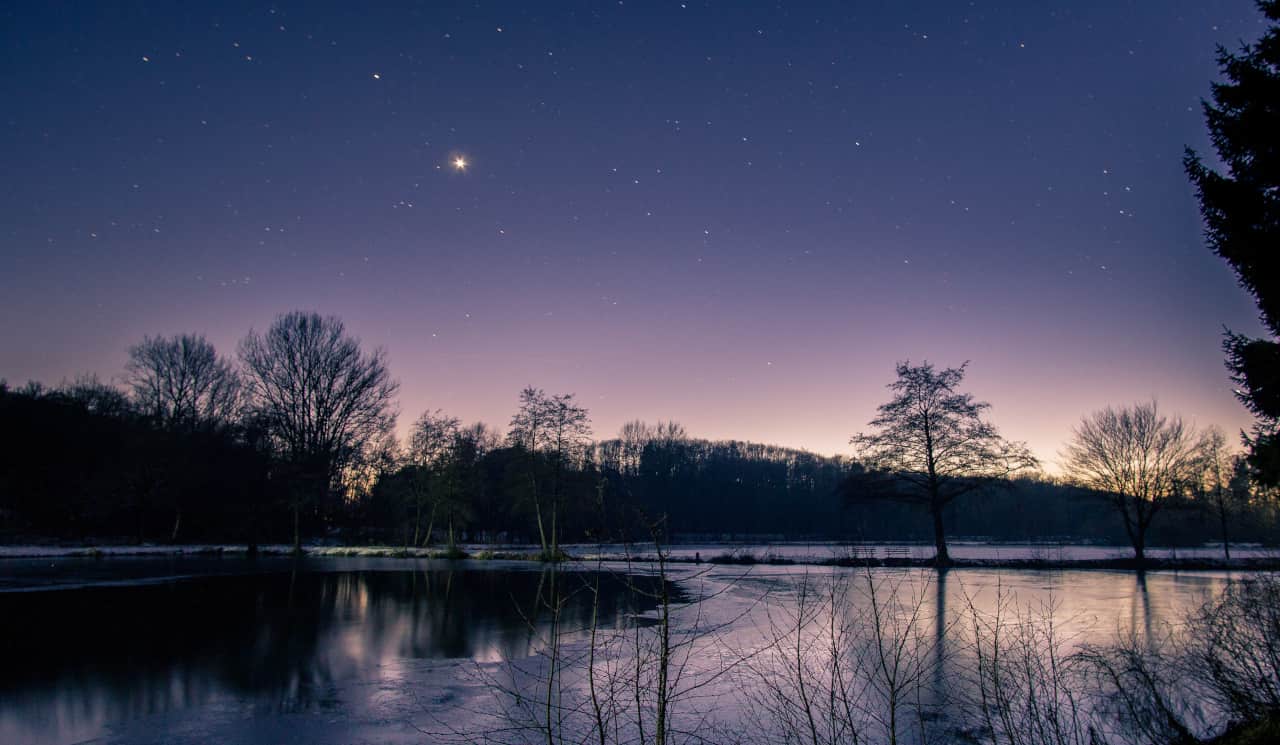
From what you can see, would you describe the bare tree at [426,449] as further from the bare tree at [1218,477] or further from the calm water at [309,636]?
the bare tree at [1218,477]

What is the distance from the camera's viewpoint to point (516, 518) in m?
72.1

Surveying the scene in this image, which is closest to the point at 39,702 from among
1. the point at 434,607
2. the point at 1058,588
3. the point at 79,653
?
the point at 79,653

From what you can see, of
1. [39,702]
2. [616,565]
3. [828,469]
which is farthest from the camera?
[828,469]

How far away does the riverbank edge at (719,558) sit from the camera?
31.9 m

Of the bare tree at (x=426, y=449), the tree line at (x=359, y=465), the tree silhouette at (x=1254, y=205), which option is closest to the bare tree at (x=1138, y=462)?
the tree line at (x=359, y=465)

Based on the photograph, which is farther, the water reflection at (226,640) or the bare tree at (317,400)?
the bare tree at (317,400)

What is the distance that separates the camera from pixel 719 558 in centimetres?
3569

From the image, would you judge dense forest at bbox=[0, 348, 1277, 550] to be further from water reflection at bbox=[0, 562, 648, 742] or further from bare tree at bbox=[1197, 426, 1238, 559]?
water reflection at bbox=[0, 562, 648, 742]

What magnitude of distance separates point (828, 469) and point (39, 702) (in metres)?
136

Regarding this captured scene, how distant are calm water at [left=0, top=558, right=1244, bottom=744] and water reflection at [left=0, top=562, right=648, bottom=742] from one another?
48 mm

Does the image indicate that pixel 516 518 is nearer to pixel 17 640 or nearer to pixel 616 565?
pixel 616 565

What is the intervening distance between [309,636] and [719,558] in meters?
24.7

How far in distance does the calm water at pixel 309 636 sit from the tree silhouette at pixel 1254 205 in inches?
202

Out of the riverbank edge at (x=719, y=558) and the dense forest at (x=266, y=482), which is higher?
the dense forest at (x=266, y=482)
